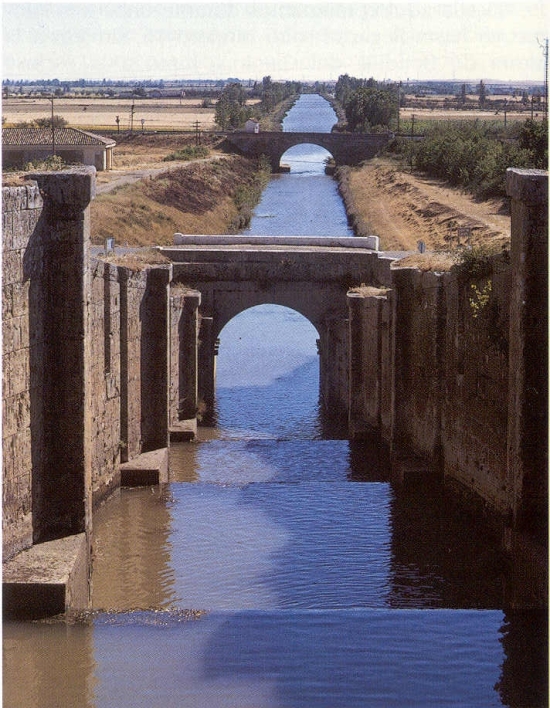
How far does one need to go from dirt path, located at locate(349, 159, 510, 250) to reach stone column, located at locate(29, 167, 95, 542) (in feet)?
52.3

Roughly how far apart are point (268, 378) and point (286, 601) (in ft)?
62.0

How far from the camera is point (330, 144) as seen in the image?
286ft

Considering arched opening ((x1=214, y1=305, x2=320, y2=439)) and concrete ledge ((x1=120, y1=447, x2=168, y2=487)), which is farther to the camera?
arched opening ((x1=214, y1=305, x2=320, y2=439))

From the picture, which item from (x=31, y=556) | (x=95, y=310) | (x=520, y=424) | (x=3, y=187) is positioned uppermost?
(x=3, y=187)

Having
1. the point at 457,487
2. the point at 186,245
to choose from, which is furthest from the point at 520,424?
the point at 186,245

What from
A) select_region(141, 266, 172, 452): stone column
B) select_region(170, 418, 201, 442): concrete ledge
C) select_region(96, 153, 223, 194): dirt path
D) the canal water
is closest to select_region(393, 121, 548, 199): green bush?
select_region(170, 418, 201, 442): concrete ledge

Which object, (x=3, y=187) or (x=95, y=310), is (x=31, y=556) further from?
(x=95, y=310)

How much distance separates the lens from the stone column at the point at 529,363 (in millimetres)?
11898

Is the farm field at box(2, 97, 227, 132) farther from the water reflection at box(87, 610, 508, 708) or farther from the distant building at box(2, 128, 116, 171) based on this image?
the water reflection at box(87, 610, 508, 708)

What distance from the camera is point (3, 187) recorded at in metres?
10.2

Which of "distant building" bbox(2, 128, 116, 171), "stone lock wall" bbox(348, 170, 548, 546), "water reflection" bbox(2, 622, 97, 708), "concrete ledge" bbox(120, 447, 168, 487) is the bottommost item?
"concrete ledge" bbox(120, 447, 168, 487)

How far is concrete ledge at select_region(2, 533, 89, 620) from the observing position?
9680 millimetres

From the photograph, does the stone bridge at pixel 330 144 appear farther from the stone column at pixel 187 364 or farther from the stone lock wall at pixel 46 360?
the stone lock wall at pixel 46 360

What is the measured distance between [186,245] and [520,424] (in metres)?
16.4
